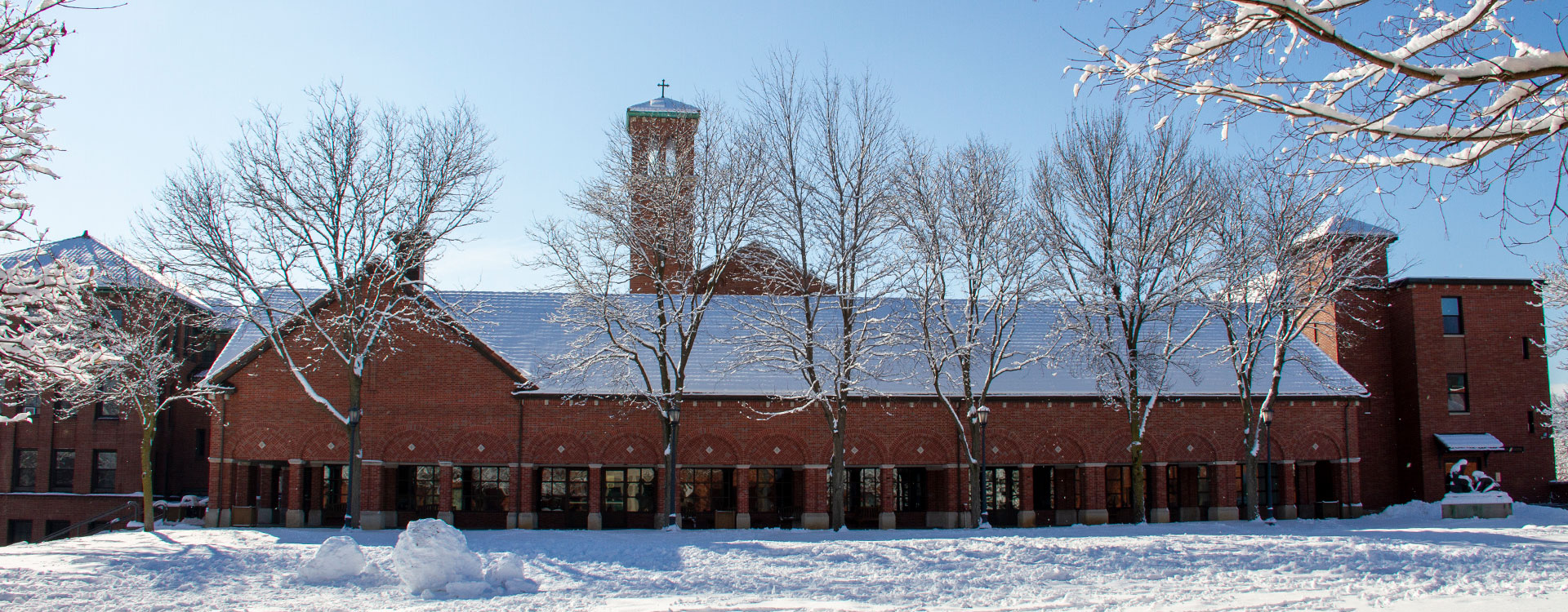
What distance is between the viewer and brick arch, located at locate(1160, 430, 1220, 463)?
27734 millimetres

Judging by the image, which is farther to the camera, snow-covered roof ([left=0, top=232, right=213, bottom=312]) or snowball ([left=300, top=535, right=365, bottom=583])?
snow-covered roof ([left=0, top=232, right=213, bottom=312])

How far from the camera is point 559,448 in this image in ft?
85.1

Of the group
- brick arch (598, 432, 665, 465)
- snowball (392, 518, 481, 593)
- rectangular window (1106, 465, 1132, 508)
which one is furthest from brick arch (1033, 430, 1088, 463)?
snowball (392, 518, 481, 593)

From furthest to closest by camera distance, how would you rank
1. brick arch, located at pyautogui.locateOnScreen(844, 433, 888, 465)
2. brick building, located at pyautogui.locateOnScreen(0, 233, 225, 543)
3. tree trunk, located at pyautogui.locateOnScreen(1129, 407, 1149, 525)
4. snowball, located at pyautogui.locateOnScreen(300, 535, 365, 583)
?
brick building, located at pyautogui.locateOnScreen(0, 233, 225, 543)
brick arch, located at pyautogui.locateOnScreen(844, 433, 888, 465)
tree trunk, located at pyautogui.locateOnScreen(1129, 407, 1149, 525)
snowball, located at pyautogui.locateOnScreen(300, 535, 365, 583)

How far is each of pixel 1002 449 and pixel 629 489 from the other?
1075cm

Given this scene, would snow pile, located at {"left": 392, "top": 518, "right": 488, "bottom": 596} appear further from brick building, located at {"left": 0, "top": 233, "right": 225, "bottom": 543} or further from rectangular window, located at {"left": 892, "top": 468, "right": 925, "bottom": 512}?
brick building, located at {"left": 0, "top": 233, "right": 225, "bottom": 543}

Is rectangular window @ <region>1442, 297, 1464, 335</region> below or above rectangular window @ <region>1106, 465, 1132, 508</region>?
above

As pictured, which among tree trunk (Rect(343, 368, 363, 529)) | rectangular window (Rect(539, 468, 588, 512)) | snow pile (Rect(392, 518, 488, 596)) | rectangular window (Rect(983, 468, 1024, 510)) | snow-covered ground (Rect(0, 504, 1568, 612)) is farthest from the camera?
rectangular window (Rect(983, 468, 1024, 510))

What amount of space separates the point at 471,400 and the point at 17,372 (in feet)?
45.1

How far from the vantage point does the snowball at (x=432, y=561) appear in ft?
40.9

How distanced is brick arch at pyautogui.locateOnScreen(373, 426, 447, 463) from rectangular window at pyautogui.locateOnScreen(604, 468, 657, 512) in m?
4.60

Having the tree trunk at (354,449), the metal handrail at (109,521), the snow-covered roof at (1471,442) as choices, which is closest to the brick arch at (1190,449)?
the snow-covered roof at (1471,442)

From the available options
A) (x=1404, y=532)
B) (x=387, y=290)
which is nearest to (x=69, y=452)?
(x=387, y=290)

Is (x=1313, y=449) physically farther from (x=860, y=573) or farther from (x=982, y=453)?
(x=860, y=573)
